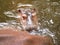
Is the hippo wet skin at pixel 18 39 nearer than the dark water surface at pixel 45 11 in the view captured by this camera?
Yes

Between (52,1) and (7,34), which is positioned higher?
(7,34)

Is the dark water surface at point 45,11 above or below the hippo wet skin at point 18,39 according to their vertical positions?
below

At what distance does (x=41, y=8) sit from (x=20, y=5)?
0.37 meters

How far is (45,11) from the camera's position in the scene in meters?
3.45

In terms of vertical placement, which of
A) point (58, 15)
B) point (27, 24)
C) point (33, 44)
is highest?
point (33, 44)

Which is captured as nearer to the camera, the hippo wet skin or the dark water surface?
the hippo wet skin

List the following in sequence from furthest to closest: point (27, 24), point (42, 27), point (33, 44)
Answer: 1. point (42, 27)
2. point (27, 24)
3. point (33, 44)

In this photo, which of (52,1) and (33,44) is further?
(52,1)

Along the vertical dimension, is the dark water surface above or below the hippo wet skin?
below

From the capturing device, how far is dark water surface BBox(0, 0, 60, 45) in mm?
3008

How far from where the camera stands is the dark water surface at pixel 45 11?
9.87 feet

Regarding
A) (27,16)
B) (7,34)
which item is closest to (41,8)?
(27,16)

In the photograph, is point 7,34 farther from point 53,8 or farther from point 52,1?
point 52,1

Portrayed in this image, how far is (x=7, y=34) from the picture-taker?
0.87 m
